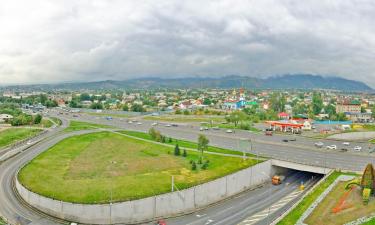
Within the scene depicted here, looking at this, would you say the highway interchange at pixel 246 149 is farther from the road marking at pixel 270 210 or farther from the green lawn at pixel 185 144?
the green lawn at pixel 185 144

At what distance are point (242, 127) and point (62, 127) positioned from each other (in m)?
69.0

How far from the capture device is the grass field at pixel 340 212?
5081 centimetres

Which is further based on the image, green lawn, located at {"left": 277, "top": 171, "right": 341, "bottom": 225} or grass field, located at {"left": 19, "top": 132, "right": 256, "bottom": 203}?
grass field, located at {"left": 19, "top": 132, "right": 256, "bottom": 203}

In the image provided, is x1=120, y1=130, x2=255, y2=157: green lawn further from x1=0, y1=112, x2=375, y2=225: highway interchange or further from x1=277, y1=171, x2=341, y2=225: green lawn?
x1=277, y1=171, x2=341, y2=225: green lawn

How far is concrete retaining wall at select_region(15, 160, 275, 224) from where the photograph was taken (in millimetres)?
57375

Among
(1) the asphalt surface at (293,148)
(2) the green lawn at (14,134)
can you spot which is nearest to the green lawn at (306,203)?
(1) the asphalt surface at (293,148)

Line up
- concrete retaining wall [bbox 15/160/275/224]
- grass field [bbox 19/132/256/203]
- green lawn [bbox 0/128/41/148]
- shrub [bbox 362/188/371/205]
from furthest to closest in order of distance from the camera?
green lawn [bbox 0/128/41/148] → grass field [bbox 19/132/256/203] → concrete retaining wall [bbox 15/160/275/224] → shrub [bbox 362/188/371/205]

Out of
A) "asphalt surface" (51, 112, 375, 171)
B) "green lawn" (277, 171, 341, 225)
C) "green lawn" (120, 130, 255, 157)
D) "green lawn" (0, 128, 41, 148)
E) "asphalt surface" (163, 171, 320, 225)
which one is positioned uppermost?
"asphalt surface" (51, 112, 375, 171)

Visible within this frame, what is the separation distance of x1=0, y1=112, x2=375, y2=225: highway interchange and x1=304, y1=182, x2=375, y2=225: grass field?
9313 mm

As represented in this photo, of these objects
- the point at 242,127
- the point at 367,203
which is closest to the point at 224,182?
the point at 367,203

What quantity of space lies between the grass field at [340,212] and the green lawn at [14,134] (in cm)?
8738

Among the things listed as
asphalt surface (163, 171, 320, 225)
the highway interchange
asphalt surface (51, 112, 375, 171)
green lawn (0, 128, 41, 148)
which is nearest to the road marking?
asphalt surface (163, 171, 320, 225)

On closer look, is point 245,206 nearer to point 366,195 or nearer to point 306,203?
point 306,203

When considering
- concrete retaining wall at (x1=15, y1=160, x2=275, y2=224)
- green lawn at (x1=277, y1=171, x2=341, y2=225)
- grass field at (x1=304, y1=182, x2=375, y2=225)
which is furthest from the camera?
concrete retaining wall at (x1=15, y1=160, x2=275, y2=224)
